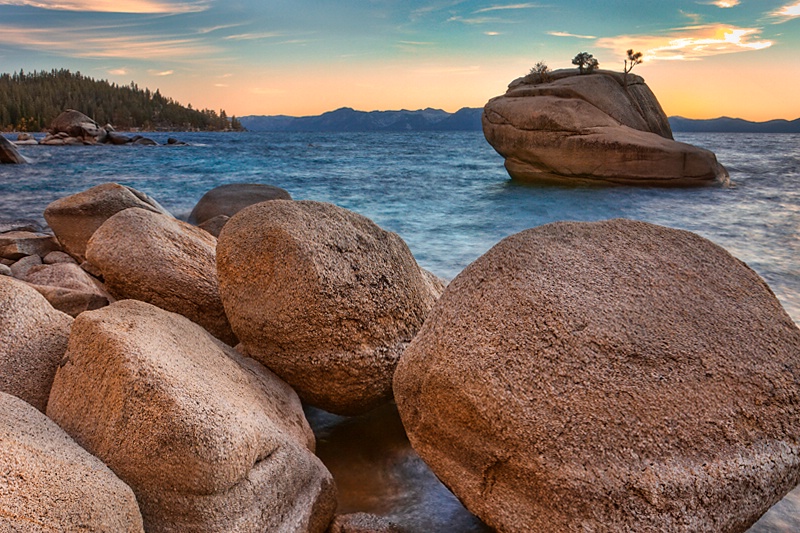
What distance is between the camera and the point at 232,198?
410 inches

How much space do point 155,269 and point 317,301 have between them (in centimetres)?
135

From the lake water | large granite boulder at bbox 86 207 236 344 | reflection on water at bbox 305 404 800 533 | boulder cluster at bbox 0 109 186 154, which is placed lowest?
reflection on water at bbox 305 404 800 533

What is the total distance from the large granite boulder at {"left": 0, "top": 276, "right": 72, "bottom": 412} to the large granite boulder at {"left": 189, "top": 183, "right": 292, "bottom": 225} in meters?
6.79

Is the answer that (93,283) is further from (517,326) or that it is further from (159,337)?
(517,326)

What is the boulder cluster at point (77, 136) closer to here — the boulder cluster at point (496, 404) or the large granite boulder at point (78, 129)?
the large granite boulder at point (78, 129)

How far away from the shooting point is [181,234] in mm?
4492

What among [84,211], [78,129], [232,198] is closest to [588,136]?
[232,198]

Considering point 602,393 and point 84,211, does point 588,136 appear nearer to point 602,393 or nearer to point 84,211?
point 84,211

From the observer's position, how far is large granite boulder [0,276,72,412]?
114 inches

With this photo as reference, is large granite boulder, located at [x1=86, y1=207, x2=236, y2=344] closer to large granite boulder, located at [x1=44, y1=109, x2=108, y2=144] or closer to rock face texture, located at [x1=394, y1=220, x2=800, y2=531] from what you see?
rock face texture, located at [x1=394, y1=220, x2=800, y2=531]

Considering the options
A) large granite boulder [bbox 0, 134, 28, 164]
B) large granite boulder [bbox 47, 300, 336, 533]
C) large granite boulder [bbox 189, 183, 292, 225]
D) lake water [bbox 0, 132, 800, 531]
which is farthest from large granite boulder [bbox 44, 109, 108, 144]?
large granite boulder [bbox 47, 300, 336, 533]

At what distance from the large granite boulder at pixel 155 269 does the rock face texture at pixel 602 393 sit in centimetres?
194

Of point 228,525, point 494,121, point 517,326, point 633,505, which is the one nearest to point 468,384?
point 517,326

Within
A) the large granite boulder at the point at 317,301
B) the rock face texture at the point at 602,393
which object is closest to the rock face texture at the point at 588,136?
the large granite boulder at the point at 317,301
